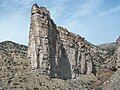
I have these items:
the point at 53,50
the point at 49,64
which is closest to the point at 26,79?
the point at 49,64

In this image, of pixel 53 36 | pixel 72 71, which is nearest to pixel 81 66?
→ pixel 72 71

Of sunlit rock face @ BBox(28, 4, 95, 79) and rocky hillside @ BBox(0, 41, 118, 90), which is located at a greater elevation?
sunlit rock face @ BBox(28, 4, 95, 79)

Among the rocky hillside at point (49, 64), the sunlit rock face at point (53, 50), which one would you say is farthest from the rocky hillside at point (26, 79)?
the sunlit rock face at point (53, 50)

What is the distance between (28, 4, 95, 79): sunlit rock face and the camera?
365ft

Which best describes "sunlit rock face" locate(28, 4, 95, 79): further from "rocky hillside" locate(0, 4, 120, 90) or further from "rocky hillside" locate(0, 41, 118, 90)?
"rocky hillside" locate(0, 41, 118, 90)

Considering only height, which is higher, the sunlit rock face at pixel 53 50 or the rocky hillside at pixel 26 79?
the sunlit rock face at pixel 53 50

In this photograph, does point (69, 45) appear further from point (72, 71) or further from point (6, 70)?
point (6, 70)

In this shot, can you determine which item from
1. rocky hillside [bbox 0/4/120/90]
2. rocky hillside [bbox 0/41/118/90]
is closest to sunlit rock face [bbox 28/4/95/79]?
rocky hillside [bbox 0/4/120/90]

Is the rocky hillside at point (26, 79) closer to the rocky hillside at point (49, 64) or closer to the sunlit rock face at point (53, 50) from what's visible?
the rocky hillside at point (49, 64)

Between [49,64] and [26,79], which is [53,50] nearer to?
[49,64]

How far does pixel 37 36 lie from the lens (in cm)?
11325

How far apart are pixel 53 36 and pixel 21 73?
18.3 metres

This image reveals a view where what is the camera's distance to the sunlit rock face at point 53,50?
111312 millimetres

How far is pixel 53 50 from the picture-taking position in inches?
4589
